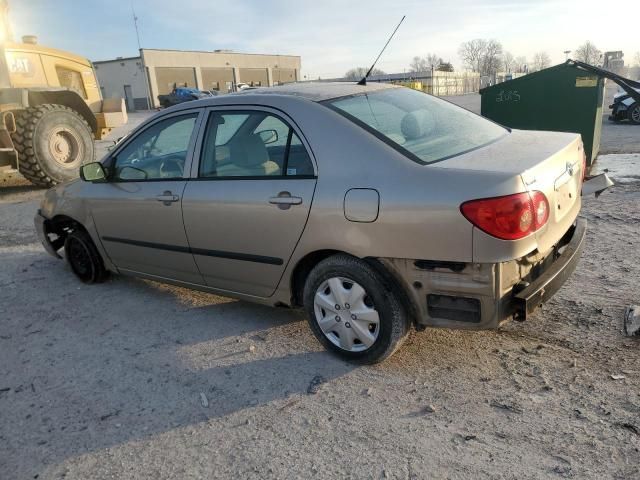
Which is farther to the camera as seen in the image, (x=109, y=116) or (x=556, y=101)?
(x=109, y=116)

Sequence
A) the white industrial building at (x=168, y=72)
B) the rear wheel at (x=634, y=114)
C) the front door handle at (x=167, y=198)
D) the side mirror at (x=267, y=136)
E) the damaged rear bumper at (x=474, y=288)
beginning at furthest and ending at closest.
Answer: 1. the white industrial building at (x=168, y=72)
2. the rear wheel at (x=634, y=114)
3. the front door handle at (x=167, y=198)
4. the side mirror at (x=267, y=136)
5. the damaged rear bumper at (x=474, y=288)

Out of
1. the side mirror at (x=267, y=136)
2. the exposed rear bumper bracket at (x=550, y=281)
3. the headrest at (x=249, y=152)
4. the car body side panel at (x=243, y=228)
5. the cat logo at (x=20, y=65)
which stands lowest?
the exposed rear bumper bracket at (x=550, y=281)

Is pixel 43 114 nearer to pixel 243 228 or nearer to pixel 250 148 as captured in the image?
pixel 250 148

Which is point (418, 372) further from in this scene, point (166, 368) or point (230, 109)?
point (230, 109)

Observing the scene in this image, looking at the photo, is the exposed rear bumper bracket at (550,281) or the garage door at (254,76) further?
the garage door at (254,76)

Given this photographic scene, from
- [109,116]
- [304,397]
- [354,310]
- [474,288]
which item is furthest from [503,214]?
[109,116]

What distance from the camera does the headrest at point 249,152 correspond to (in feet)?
10.9

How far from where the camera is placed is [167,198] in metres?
3.66

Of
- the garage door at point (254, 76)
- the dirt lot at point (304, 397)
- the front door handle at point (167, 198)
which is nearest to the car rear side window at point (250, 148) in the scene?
the front door handle at point (167, 198)

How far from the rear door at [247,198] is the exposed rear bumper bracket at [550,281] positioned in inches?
49.1

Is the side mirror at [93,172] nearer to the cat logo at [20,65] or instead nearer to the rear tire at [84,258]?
the rear tire at [84,258]

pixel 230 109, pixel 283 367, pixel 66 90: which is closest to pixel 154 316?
pixel 283 367

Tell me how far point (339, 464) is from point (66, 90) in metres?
9.41

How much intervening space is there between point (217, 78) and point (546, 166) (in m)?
65.5
